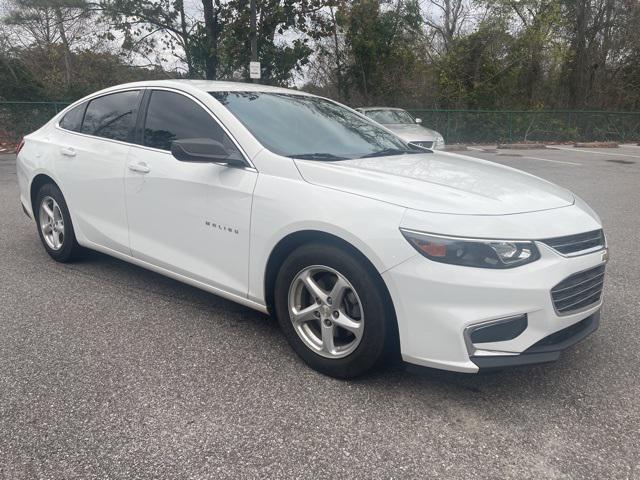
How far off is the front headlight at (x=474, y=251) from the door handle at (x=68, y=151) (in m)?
3.16

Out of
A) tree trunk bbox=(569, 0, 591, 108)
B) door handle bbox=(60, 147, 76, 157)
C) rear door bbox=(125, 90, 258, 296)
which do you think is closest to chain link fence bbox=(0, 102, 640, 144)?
tree trunk bbox=(569, 0, 591, 108)

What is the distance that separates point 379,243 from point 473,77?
85.7 feet

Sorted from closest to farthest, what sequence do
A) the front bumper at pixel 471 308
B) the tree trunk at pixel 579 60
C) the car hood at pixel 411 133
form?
the front bumper at pixel 471 308, the car hood at pixel 411 133, the tree trunk at pixel 579 60

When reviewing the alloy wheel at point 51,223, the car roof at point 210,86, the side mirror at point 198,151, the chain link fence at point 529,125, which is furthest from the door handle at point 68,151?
the chain link fence at point 529,125

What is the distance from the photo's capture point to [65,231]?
4.65m

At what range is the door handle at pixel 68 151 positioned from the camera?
4.43 metres

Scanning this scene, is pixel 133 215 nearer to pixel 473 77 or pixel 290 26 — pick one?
pixel 290 26

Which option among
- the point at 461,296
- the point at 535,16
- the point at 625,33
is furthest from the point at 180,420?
the point at 625,33

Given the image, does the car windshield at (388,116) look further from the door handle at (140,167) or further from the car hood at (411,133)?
the door handle at (140,167)

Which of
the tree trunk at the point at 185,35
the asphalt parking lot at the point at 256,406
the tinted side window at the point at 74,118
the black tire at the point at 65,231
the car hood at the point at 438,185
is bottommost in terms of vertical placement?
the asphalt parking lot at the point at 256,406

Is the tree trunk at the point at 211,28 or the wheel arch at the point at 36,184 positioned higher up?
the tree trunk at the point at 211,28

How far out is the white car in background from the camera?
40.9ft

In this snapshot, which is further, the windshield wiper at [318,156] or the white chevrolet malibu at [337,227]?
the windshield wiper at [318,156]

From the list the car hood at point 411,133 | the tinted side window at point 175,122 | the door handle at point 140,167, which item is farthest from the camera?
the car hood at point 411,133
